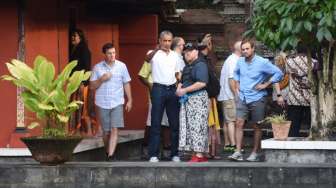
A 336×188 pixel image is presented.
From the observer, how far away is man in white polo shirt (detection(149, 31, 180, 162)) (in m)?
15.0

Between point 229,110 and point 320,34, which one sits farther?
point 229,110

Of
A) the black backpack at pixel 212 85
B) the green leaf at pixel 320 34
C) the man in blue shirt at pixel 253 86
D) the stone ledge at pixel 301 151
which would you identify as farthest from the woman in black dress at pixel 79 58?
the green leaf at pixel 320 34

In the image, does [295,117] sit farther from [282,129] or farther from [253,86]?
[282,129]

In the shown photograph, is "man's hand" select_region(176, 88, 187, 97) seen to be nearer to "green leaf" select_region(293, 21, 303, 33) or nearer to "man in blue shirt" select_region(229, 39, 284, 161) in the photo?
"man in blue shirt" select_region(229, 39, 284, 161)

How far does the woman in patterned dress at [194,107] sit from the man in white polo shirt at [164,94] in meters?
0.36

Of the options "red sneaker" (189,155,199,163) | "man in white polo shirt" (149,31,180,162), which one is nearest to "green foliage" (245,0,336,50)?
"man in white polo shirt" (149,31,180,162)

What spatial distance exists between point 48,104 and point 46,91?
171 mm

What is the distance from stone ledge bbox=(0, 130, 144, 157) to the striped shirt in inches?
26.9

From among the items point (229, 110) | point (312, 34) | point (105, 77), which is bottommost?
point (229, 110)

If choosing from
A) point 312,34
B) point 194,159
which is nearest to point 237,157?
point 194,159

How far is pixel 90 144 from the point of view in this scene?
50.7 feet

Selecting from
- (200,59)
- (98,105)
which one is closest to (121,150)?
(98,105)

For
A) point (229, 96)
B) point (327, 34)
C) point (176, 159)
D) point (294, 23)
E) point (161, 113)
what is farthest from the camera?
point (229, 96)

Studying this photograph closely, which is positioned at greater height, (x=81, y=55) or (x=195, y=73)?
(x=81, y=55)
